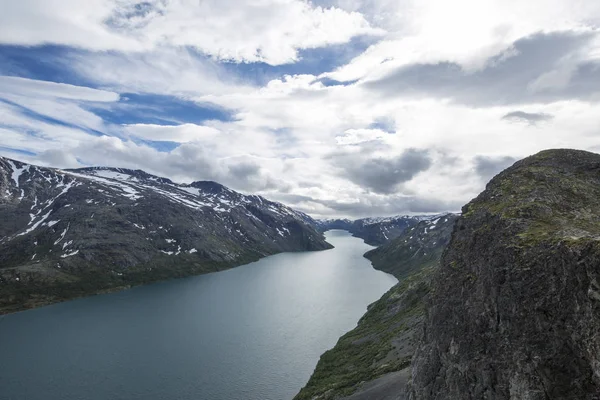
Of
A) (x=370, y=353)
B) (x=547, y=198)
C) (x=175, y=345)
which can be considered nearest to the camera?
(x=547, y=198)

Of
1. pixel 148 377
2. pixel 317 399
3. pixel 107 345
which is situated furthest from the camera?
pixel 107 345

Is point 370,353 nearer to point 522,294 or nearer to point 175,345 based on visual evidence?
point 522,294

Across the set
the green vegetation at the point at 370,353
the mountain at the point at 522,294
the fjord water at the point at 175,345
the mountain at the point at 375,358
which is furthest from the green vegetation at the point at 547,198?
the fjord water at the point at 175,345

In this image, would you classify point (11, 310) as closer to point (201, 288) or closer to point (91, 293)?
point (91, 293)

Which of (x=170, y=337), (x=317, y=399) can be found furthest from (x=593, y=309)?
(x=170, y=337)

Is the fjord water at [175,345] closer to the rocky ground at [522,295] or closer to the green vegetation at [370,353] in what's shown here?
the green vegetation at [370,353]

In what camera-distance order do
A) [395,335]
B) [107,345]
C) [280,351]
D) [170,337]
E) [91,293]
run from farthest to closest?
[91,293] < [170,337] < [107,345] < [280,351] < [395,335]

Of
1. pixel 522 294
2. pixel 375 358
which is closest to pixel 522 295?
pixel 522 294
